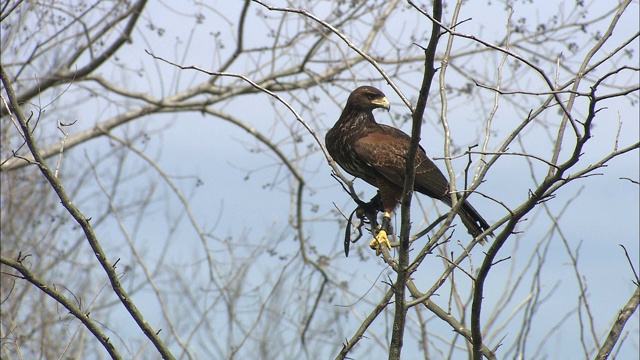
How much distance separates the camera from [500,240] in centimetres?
273

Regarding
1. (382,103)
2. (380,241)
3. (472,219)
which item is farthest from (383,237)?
(382,103)

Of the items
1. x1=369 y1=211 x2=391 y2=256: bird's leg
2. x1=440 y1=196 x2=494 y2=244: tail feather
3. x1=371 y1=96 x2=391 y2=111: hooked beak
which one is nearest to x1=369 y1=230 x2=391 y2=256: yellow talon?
x1=369 y1=211 x2=391 y2=256: bird's leg

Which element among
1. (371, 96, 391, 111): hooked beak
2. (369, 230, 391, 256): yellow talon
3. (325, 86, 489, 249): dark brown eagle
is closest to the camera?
(369, 230, 391, 256): yellow talon

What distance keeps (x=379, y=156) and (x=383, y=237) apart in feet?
2.15

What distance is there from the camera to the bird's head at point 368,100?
5148 mm

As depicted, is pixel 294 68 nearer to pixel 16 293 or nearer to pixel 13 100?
pixel 16 293

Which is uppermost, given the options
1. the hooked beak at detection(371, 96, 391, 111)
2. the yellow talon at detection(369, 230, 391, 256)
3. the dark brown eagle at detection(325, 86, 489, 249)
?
the hooked beak at detection(371, 96, 391, 111)

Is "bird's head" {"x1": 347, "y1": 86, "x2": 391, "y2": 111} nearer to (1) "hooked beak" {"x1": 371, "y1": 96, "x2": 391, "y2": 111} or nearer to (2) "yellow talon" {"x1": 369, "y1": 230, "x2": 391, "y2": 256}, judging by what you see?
(1) "hooked beak" {"x1": 371, "y1": 96, "x2": 391, "y2": 111}

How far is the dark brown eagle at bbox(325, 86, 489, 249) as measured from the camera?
182 inches

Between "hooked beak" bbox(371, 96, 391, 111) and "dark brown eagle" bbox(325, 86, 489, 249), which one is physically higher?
"hooked beak" bbox(371, 96, 391, 111)

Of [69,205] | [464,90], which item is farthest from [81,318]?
[464,90]

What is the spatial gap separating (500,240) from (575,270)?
169 cm

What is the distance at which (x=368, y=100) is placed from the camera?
5160 mm

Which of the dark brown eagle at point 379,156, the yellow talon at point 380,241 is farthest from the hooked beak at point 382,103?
the yellow talon at point 380,241
